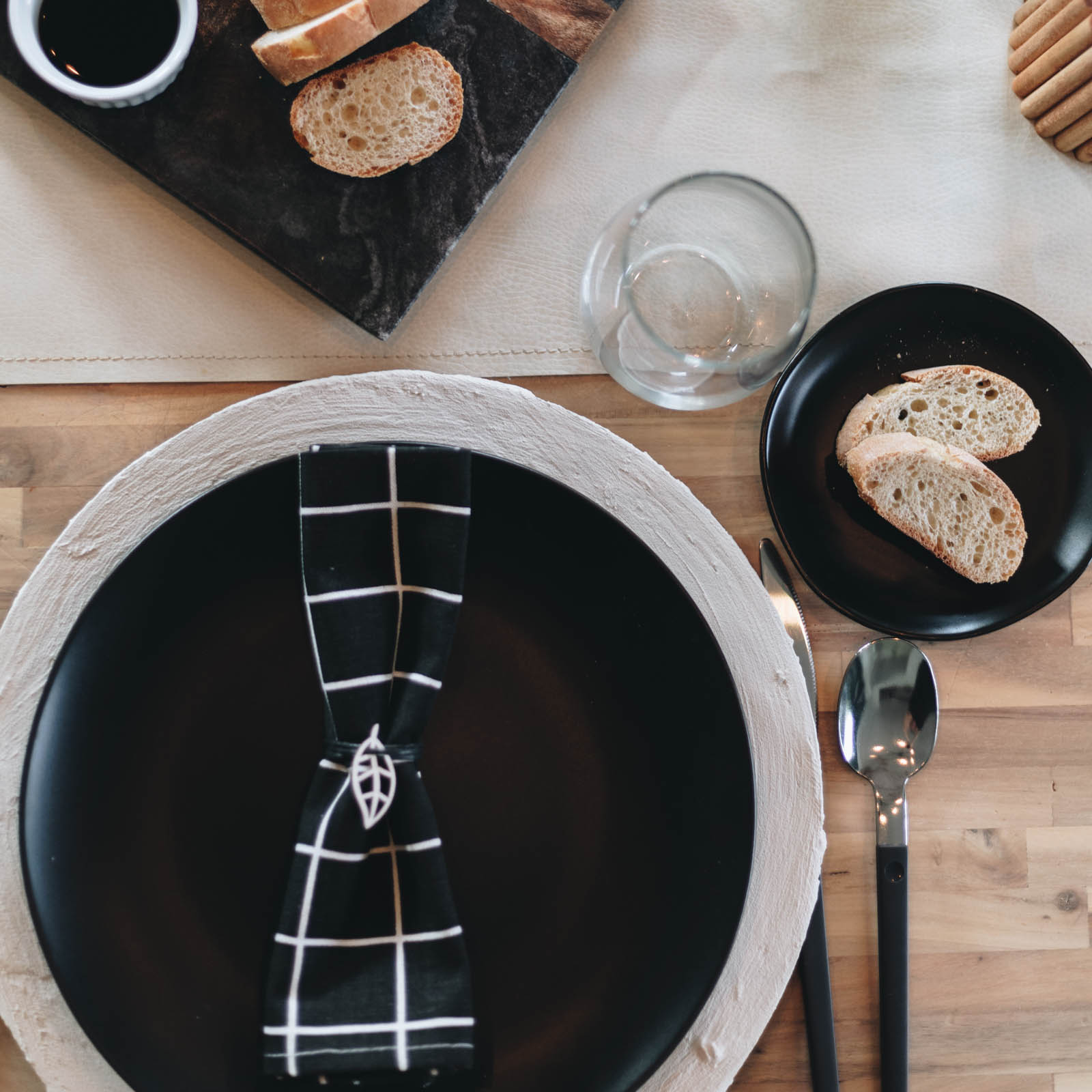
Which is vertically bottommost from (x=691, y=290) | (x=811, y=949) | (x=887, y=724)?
(x=811, y=949)

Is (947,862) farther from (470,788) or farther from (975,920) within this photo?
(470,788)

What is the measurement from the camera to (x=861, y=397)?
0.62m

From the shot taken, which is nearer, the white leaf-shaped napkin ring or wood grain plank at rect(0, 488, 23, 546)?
the white leaf-shaped napkin ring

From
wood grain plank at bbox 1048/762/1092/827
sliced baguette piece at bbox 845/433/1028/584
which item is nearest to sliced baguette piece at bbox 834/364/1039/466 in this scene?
sliced baguette piece at bbox 845/433/1028/584

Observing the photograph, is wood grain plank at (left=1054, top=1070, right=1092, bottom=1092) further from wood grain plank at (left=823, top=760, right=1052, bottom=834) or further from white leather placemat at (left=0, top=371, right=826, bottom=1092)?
white leather placemat at (left=0, top=371, right=826, bottom=1092)

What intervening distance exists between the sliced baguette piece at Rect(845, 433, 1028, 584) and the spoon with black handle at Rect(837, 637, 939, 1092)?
81mm

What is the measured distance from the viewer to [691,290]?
0.63 metres

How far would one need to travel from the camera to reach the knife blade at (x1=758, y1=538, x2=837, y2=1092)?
609 mm

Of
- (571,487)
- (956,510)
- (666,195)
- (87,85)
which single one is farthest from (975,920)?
(87,85)

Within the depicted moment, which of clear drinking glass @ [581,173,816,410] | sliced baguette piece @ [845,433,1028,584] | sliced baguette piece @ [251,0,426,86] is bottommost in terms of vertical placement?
sliced baguette piece @ [845,433,1028,584]

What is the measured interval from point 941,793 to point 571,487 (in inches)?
15.3

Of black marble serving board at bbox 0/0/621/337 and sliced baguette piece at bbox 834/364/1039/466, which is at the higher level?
black marble serving board at bbox 0/0/621/337

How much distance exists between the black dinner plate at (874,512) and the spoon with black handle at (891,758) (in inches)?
1.6

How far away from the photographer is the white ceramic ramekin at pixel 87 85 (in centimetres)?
56
